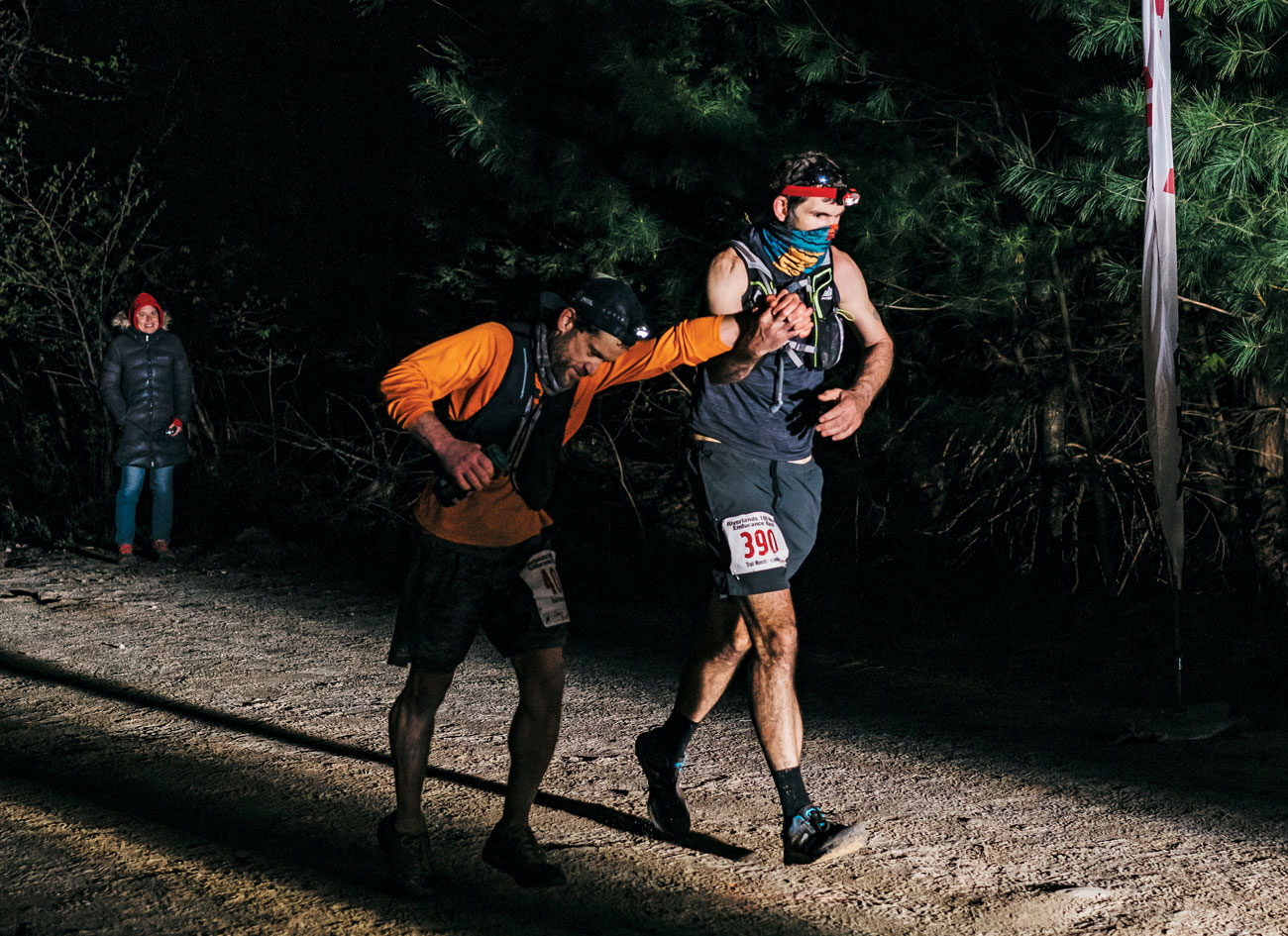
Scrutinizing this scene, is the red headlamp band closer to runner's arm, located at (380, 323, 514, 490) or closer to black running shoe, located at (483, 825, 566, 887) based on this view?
runner's arm, located at (380, 323, 514, 490)

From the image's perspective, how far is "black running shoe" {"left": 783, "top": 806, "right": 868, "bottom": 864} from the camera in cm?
402

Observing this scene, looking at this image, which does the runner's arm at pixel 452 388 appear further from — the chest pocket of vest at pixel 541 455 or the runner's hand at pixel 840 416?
the runner's hand at pixel 840 416

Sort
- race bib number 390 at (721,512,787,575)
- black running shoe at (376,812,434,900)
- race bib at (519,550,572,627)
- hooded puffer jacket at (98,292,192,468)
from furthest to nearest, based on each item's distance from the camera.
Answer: hooded puffer jacket at (98,292,192,468) → race bib number 390 at (721,512,787,575) → race bib at (519,550,572,627) → black running shoe at (376,812,434,900)

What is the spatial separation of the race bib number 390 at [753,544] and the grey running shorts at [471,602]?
22.8 inches

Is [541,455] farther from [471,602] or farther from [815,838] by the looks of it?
[815,838]

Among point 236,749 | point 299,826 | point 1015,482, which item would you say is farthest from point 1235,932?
point 1015,482

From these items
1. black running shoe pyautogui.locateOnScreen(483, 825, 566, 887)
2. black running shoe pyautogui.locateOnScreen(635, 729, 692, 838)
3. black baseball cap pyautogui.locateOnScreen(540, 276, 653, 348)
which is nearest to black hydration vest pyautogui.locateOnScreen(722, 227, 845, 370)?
black baseball cap pyautogui.locateOnScreen(540, 276, 653, 348)

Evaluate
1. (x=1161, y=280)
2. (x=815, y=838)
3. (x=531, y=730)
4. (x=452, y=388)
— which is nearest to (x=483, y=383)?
(x=452, y=388)

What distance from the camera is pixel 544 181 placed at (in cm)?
835

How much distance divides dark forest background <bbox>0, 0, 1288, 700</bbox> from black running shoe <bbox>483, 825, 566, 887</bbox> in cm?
405

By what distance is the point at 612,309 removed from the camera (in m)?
3.76

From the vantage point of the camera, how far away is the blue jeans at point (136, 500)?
402 inches

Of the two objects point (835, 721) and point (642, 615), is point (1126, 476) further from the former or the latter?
point (835, 721)

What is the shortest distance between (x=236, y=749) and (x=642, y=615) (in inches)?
126
